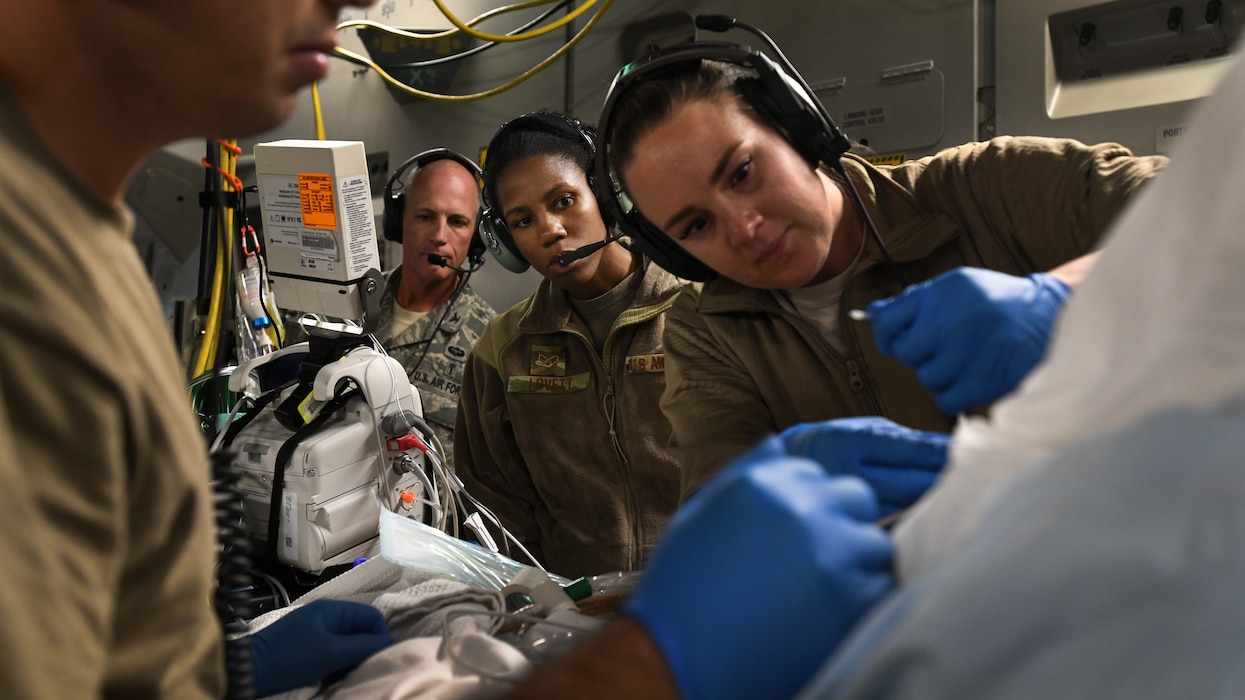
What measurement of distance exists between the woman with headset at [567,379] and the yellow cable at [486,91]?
526 millimetres

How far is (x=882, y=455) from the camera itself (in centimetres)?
78

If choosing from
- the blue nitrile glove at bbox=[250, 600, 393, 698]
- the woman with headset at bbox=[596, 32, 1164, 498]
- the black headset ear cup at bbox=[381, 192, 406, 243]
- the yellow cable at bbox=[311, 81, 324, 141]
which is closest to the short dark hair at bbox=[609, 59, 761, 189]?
the woman with headset at bbox=[596, 32, 1164, 498]

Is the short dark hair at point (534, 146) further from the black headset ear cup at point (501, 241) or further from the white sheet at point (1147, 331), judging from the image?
the white sheet at point (1147, 331)

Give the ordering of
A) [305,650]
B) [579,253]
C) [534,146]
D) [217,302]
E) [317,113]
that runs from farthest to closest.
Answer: [317,113] < [217,302] < [534,146] < [579,253] < [305,650]

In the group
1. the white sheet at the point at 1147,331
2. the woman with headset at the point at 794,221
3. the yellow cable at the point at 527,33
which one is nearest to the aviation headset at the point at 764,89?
the woman with headset at the point at 794,221

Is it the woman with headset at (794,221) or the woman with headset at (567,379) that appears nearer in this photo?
the woman with headset at (794,221)

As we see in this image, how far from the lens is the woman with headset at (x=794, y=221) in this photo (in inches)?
45.9

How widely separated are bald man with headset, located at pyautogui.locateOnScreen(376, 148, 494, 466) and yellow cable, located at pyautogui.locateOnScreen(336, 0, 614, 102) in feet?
0.59

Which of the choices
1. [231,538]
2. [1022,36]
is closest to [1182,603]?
[231,538]

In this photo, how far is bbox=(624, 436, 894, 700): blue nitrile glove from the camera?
1.58 feet

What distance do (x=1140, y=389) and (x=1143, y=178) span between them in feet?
2.23

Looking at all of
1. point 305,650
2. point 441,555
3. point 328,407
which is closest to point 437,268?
point 328,407

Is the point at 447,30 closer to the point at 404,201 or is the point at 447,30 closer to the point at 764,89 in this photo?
the point at 404,201

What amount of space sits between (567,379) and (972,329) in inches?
50.6
